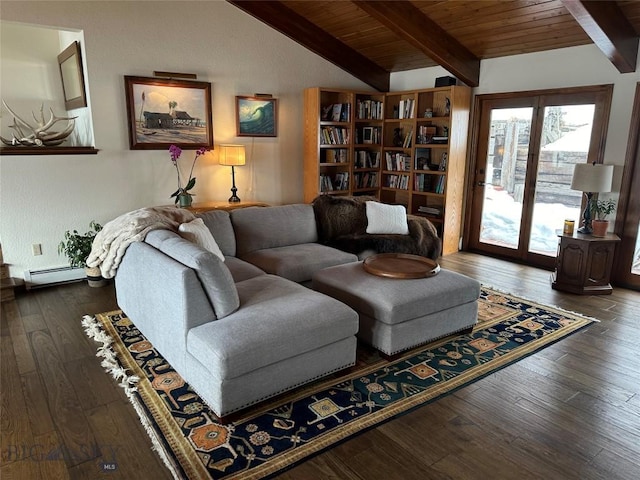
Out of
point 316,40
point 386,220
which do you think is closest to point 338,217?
point 386,220

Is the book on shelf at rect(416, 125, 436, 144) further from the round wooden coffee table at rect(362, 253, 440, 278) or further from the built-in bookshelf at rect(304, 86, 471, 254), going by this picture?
the round wooden coffee table at rect(362, 253, 440, 278)

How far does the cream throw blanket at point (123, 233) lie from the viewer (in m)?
3.00

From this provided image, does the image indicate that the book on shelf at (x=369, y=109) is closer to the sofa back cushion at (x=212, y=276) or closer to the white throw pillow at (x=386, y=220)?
the white throw pillow at (x=386, y=220)

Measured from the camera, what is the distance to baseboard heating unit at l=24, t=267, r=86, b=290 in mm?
4180

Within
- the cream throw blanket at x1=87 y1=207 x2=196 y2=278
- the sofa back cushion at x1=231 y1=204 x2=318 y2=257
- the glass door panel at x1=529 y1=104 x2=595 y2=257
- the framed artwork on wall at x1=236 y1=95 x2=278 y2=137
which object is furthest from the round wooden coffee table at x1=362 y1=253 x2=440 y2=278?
the framed artwork on wall at x1=236 y1=95 x2=278 y2=137

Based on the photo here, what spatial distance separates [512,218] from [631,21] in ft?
7.32

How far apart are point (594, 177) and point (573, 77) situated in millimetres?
1163

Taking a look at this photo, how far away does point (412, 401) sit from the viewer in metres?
2.44

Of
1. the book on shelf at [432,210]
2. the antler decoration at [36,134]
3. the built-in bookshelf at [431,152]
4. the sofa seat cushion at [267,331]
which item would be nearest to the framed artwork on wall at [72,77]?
the antler decoration at [36,134]

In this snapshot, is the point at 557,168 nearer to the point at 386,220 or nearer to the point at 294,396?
the point at 386,220

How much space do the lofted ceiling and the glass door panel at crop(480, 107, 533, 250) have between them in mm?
636

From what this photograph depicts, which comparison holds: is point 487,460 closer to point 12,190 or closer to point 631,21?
point 631,21

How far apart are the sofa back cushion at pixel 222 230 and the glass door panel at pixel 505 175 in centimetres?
333

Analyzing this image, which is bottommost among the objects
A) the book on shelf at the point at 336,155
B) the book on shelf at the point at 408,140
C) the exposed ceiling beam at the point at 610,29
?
the book on shelf at the point at 336,155
